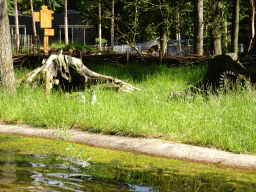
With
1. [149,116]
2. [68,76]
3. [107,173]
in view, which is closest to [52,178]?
[107,173]

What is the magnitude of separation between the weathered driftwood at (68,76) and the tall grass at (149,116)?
64 centimetres

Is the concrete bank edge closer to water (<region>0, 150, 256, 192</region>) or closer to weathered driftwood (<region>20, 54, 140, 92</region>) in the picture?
water (<region>0, 150, 256, 192</region>)

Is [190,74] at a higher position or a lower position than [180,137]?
higher

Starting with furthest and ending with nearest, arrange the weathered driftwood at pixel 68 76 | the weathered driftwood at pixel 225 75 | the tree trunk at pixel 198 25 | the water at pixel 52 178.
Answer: the tree trunk at pixel 198 25
the weathered driftwood at pixel 68 76
the weathered driftwood at pixel 225 75
the water at pixel 52 178

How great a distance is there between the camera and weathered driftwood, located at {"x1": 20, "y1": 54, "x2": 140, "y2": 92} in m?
7.95

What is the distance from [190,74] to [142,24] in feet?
23.8

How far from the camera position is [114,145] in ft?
15.0

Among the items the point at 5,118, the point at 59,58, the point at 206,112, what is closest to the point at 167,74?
the point at 59,58

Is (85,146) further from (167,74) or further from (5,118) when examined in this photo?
(167,74)

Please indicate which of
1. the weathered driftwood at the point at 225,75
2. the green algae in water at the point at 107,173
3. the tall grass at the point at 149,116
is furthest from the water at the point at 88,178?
the weathered driftwood at the point at 225,75

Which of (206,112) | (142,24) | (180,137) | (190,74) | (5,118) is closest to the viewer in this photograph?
(180,137)

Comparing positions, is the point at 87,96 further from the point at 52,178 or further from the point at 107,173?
the point at 52,178

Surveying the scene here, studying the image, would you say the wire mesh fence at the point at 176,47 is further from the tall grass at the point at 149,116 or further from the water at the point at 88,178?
the water at the point at 88,178

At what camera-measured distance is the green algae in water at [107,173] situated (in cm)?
273
